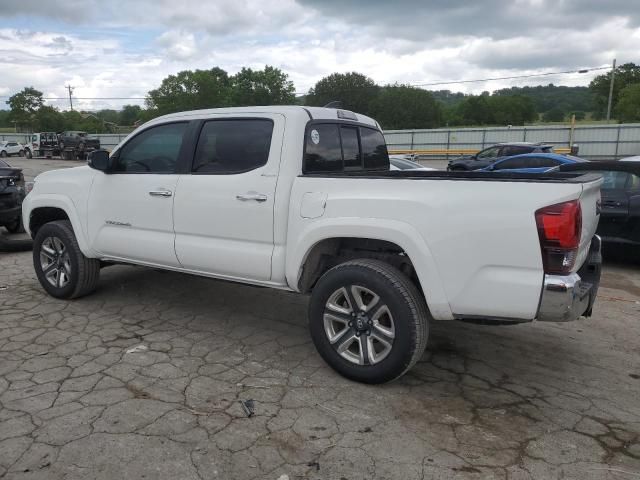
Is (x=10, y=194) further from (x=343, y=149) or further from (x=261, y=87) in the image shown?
(x=261, y=87)

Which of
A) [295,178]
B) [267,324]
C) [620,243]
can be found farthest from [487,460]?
[620,243]

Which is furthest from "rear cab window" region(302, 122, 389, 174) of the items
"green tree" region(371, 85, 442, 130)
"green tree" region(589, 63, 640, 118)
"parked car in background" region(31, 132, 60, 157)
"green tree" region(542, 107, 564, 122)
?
"green tree" region(542, 107, 564, 122)

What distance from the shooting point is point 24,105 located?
241 feet

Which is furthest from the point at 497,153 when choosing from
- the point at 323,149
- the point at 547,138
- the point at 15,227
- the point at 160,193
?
the point at 160,193

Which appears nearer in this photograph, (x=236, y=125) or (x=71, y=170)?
(x=236, y=125)

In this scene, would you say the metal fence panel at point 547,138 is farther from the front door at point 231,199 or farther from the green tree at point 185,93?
the green tree at point 185,93

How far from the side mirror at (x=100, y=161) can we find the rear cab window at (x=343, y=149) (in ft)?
6.73

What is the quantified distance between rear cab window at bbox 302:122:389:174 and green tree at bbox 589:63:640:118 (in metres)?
73.5

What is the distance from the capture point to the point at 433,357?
4078 mm

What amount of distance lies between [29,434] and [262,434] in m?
1.28

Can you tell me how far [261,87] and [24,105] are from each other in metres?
34.9

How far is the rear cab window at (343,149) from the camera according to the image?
12.9 ft

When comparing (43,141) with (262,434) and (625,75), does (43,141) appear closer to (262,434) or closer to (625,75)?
(262,434)

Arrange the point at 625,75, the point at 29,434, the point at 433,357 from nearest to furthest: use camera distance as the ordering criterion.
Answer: the point at 29,434, the point at 433,357, the point at 625,75
